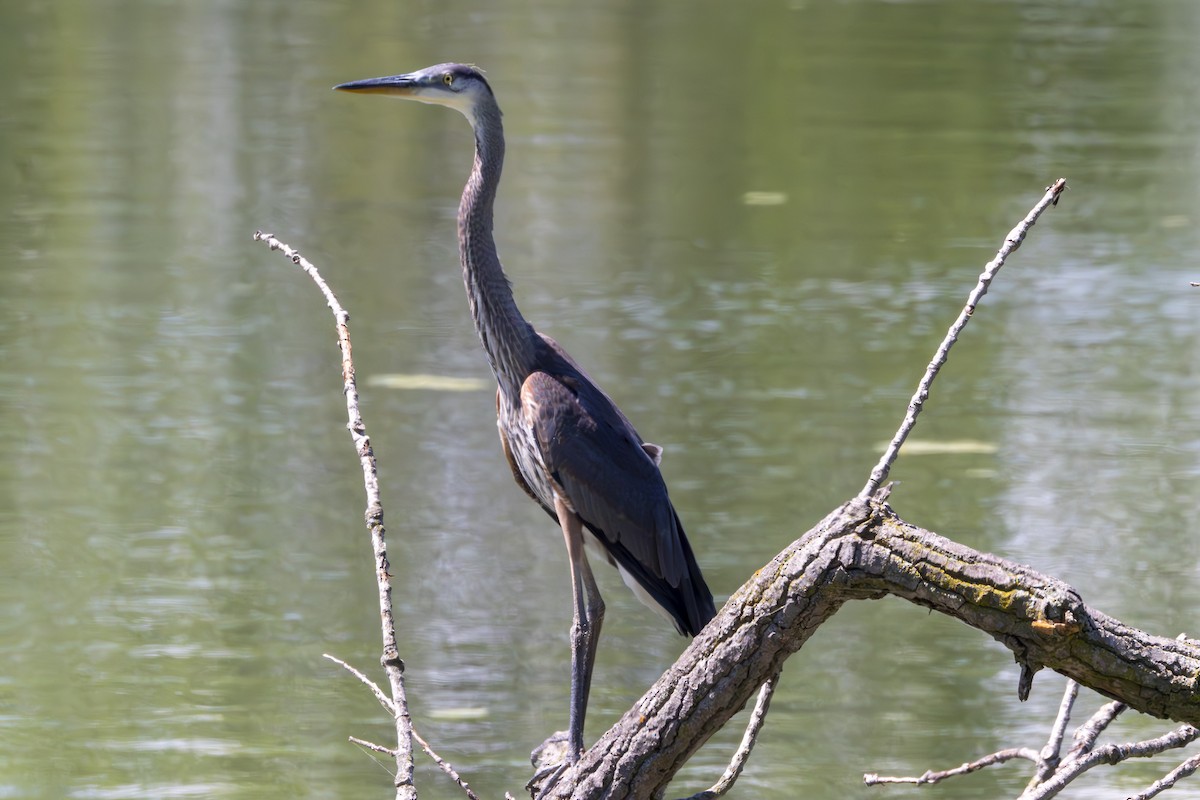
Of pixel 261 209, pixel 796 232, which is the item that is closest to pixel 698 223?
pixel 796 232

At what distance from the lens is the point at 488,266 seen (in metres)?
3.46

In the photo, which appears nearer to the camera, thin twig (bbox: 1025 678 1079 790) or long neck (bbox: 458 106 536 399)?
thin twig (bbox: 1025 678 1079 790)

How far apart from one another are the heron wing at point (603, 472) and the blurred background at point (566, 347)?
1.08 m

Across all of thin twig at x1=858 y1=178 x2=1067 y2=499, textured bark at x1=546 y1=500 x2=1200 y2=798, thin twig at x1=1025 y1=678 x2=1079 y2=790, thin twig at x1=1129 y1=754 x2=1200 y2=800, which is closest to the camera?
textured bark at x1=546 y1=500 x2=1200 y2=798

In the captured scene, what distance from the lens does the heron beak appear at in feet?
11.0

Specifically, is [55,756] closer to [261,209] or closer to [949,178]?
[261,209]

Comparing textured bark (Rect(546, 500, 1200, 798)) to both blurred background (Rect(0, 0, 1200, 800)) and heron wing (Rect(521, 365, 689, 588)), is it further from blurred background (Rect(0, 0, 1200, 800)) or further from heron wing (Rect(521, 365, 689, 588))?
blurred background (Rect(0, 0, 1200, 800))

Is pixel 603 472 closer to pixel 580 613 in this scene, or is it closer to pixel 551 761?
pixel 580 613

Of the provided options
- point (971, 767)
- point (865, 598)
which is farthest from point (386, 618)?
point (971, 767)

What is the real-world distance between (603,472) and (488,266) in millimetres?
456

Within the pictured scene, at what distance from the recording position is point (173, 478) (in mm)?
6031

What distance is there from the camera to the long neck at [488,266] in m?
3.43

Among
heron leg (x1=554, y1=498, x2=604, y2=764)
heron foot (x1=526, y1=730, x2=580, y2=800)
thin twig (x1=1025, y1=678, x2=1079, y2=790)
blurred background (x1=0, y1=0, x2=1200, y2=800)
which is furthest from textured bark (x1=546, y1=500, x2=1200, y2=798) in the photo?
blurred background (x1=0, y1=0, x2=1200, y2=800)

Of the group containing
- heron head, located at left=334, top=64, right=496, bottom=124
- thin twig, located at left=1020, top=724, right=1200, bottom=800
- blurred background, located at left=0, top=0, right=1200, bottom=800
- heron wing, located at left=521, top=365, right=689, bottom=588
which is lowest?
blurred background, located at left=0, top=0, right=1200, bottom=800
